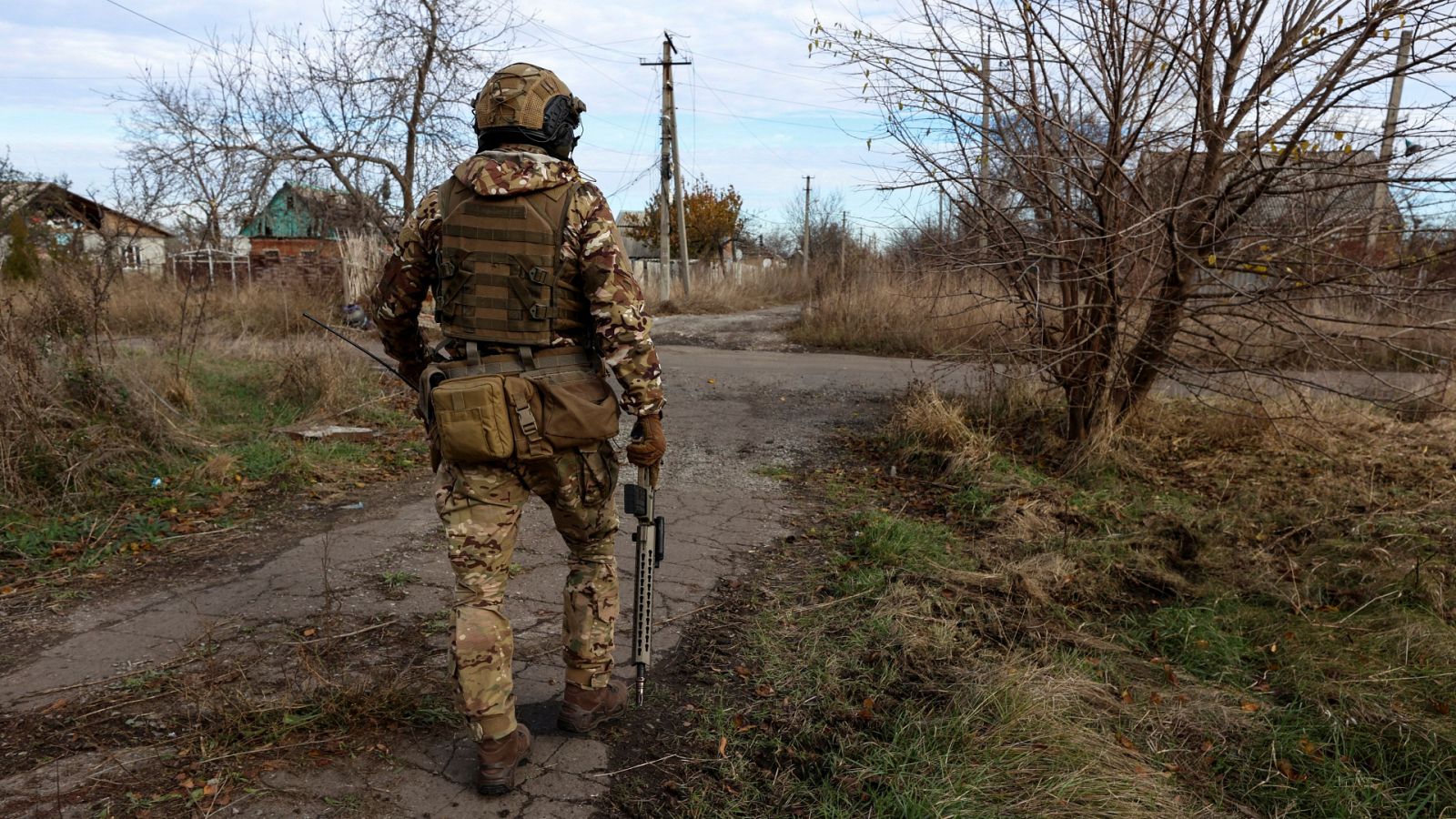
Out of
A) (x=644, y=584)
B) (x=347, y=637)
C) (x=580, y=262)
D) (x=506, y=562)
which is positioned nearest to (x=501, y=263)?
(x=580, y=262)

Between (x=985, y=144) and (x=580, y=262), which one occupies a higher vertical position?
(x=985, y=144)

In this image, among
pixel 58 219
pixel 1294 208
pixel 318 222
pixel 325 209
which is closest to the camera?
pixel 1294 208

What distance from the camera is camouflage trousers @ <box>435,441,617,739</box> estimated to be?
252cm

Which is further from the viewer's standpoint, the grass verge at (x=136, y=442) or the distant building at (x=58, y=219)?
the distant building at (x=58, y=219)

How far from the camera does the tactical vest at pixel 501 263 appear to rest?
2533 mm

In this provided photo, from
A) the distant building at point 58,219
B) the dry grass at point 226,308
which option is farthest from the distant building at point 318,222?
the distant building at point 58,219

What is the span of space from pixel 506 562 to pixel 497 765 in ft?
1.90

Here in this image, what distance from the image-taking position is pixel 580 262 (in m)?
2.62

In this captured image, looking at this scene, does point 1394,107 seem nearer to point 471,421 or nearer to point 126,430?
point 471,421

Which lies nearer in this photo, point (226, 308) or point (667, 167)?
point (226, 308)

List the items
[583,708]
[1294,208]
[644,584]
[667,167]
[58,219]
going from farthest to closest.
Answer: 1. [667,167]
2. [58,219]
3. [1294,208]
4. [644,584]
5. [583,708]

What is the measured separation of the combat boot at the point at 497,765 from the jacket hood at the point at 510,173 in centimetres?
160

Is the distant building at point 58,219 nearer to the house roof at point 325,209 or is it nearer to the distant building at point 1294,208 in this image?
the house roof at point 325,209

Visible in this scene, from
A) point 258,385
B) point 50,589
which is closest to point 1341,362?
point 50,589
